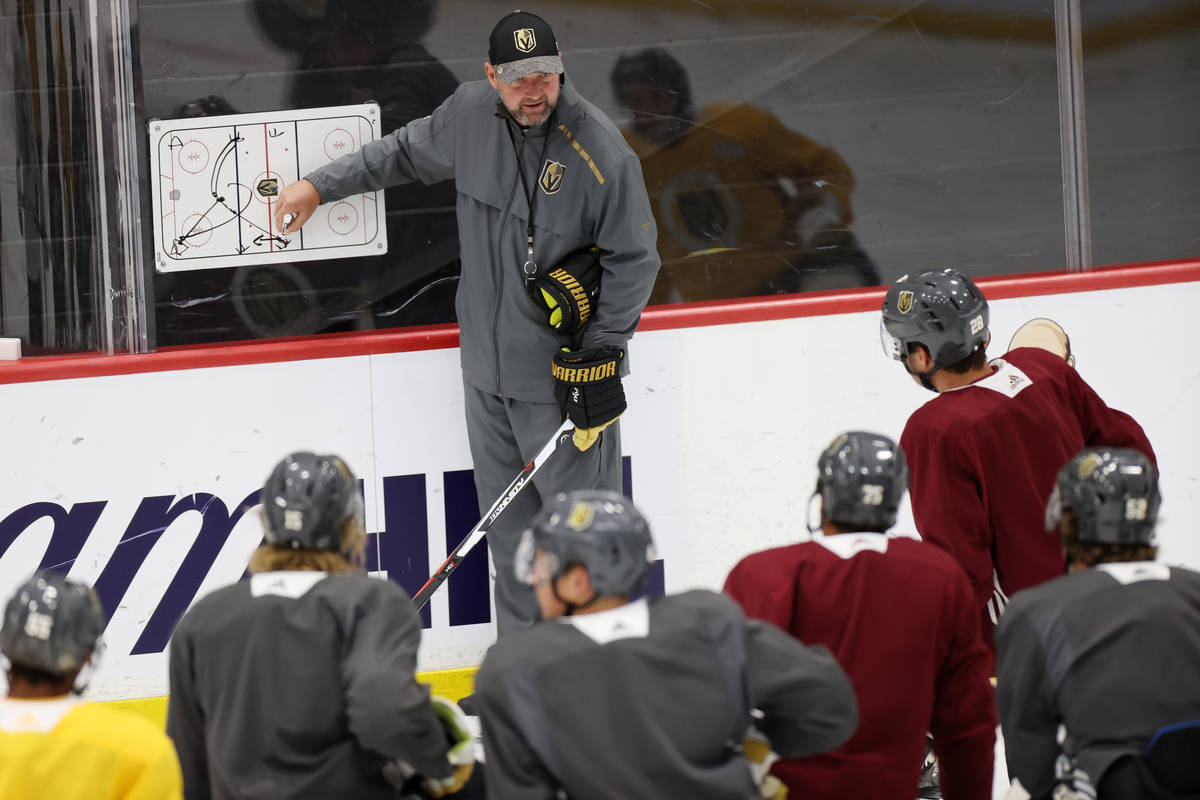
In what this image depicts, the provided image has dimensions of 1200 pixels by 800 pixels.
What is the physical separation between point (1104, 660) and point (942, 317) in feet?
3.67

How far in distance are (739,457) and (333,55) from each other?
1703mm

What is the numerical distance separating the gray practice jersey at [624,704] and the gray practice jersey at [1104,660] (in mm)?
481

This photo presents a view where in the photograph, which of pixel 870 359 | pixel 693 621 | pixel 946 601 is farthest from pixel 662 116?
pixel 693 621

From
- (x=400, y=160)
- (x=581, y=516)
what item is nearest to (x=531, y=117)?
(x=400, y=160)

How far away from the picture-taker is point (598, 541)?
2.18 meters

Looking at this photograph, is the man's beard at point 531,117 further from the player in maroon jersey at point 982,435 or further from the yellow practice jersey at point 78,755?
the yellow practice jersey at point 78,755

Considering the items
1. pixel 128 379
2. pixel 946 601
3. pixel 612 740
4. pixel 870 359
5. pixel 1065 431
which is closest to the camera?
pixel 612 740

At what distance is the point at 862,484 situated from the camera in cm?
249

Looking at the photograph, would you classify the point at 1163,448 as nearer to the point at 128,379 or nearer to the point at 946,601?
the point at 946,601

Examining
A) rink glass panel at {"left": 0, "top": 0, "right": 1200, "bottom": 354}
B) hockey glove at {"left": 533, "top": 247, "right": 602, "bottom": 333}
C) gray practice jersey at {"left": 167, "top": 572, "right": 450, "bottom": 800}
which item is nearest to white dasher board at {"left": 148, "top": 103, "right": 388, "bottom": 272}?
rink glass panel at {"left": 0, "top": 0, "right": 1200, "bottom": 354}

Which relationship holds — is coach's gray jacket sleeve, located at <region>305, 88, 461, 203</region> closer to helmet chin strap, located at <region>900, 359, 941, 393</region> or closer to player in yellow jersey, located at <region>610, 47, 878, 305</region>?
player in yellow jersey, located at <region>610, 47, 878, 305</region>

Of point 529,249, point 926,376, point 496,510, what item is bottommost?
point 496,510

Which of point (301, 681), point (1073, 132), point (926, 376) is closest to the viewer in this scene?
point (301, 681)

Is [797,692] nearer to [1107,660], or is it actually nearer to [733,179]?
[1107,660]
